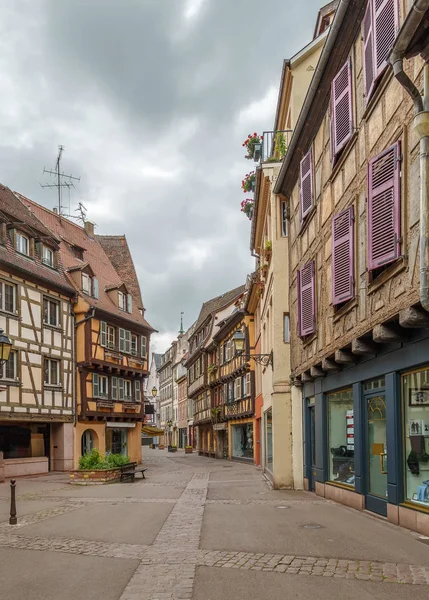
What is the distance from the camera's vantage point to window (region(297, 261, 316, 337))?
49.1ft

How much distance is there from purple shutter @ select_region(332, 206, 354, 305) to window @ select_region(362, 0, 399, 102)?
7.27 ft

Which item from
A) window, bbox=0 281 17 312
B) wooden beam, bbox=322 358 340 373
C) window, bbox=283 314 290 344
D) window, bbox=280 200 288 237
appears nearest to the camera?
wooden beam, bbox=322 358 340 373

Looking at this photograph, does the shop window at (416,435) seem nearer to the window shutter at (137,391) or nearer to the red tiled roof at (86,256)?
the red tiled roof at (86,256)

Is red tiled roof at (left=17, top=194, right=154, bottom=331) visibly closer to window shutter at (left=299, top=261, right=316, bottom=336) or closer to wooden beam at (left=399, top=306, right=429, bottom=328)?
window shutter at (left=299, top=261, right=316, bottom=336)

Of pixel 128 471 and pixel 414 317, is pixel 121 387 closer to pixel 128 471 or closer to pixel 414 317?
pixel 128 471

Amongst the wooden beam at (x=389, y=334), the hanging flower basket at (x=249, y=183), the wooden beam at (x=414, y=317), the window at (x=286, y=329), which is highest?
the hanging flower basket at (x=249, y=183)

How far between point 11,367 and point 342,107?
1873cm

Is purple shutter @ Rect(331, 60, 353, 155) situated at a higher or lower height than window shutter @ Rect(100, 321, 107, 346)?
higher

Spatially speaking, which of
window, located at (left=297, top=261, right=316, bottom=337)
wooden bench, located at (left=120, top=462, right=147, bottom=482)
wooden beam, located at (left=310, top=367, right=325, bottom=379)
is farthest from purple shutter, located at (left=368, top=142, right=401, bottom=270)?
wooden bench, located at (left=120, top=462, right=147, bottom=482)

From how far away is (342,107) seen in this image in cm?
1201

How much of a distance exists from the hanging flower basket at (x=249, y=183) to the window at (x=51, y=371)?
11992 millimetres

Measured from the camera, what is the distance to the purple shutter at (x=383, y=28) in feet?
29.5

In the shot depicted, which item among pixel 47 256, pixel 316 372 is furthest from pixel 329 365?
pixel 47 256

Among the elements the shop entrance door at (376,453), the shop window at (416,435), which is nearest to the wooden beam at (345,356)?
the shop entrance door at (376,453)
